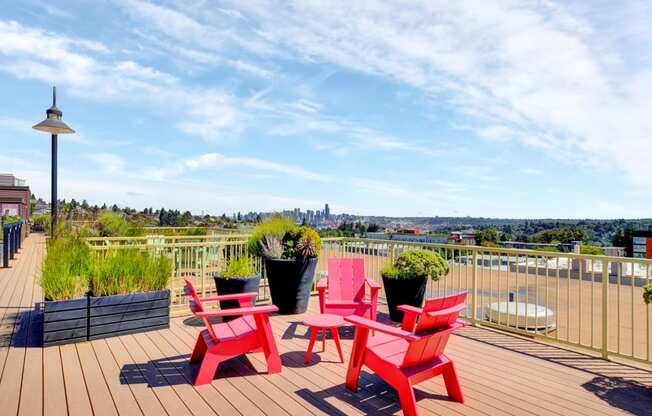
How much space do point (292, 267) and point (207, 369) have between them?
2.35 m

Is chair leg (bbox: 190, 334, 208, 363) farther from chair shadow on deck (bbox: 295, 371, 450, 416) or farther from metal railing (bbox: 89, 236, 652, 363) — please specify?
metal railing (bbox: 89, 236, 652, 363)

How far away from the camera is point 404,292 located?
485cm

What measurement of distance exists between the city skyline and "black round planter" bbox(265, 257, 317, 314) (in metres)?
1.93

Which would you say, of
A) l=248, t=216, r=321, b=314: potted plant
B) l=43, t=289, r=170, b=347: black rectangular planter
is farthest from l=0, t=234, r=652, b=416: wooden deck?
l=248, t=216, r=321, b=314: potted plant

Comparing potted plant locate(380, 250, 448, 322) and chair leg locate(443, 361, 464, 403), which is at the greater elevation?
potted plant locate(380, 250, 448, 322)

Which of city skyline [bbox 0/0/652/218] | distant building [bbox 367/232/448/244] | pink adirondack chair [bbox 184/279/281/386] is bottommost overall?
pink adirondack chair [bbox 184/279/281/386]

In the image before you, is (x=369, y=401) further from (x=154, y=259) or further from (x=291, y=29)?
(x=291, y=29)

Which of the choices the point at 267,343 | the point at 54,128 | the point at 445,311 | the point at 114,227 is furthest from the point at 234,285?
the point at 114,227

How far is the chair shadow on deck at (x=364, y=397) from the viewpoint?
2572mm

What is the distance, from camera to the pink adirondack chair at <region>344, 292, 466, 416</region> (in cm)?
241

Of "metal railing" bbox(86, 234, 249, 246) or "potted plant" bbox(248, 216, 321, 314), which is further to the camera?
"metal railing" bbox(86, 234, 249, 246)

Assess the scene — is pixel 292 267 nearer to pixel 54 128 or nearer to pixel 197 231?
pixel 54 128

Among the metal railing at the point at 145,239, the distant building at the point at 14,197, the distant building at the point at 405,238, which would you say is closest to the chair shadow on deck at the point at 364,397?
the distant building at the point at 405,238

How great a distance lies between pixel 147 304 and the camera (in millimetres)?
4340
